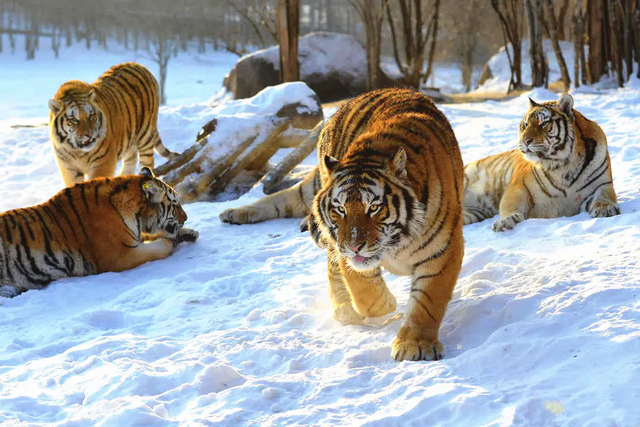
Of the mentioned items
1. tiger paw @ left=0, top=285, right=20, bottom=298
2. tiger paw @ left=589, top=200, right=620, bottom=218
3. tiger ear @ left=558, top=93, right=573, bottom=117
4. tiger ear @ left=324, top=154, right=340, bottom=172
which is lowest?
tiger paw @ left=0, top=285, right=20, bottom=298

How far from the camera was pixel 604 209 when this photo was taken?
4.10 metres

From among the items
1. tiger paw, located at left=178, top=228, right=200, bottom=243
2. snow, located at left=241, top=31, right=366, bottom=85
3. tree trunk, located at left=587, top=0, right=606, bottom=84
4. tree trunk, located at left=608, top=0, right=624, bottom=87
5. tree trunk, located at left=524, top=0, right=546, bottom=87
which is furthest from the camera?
snow, located at left=241, top=31, right=366, bottom=85

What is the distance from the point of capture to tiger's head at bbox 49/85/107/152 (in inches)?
221

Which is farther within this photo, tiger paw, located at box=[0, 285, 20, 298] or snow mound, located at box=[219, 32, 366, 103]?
snow mound, located at box=[219, 32, 366, 103]

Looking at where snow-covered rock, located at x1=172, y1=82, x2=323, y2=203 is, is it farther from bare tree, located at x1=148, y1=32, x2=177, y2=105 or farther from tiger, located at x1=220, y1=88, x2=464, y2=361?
bare tree, located at x1=148, y1=32, x2=177, y2=105

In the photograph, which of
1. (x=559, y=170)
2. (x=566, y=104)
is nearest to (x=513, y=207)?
(x=559, y=170)

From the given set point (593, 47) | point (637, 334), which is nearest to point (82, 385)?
point (637, 334)

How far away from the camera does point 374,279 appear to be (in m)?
3.00

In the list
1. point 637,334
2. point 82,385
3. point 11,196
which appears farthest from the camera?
point 11,196

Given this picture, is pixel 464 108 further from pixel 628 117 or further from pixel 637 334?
pixel 637 334

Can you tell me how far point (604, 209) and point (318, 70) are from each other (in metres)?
9.22

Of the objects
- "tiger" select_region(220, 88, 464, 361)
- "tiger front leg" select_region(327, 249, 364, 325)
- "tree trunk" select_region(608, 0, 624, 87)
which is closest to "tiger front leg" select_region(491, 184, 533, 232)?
"tiger" select_region(220, 88, 464, 361)

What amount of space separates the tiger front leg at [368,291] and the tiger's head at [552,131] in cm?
164

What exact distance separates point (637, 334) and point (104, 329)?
2371 millimetres
